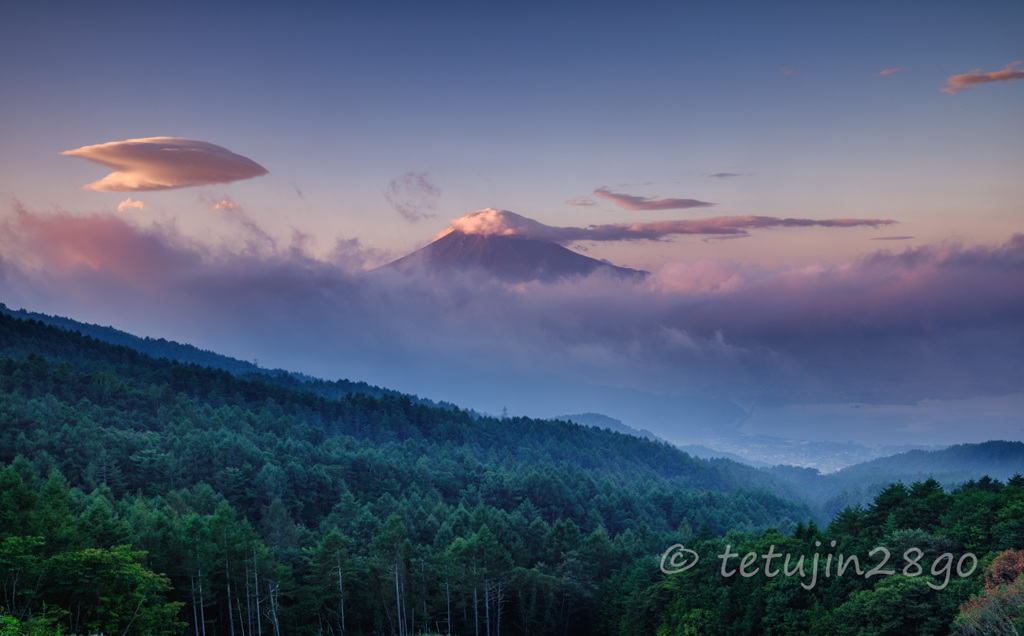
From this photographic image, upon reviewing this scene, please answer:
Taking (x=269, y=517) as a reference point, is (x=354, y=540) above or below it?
below

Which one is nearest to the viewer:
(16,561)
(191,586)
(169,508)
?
(16,561)

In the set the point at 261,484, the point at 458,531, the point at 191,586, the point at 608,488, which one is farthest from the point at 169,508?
the point at 608,488

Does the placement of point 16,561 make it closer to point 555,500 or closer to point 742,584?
point 742,584

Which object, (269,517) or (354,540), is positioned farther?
(269,517)

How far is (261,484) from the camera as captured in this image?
6619 centimetres

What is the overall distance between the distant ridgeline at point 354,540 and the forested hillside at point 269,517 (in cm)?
19

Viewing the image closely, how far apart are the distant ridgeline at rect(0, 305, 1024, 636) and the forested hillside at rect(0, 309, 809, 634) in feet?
0.62

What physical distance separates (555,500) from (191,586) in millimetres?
54797

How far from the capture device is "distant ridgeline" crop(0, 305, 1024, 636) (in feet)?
106

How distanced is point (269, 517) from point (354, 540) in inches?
415

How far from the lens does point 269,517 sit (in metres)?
59.9

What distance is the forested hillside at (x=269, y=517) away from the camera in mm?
34219

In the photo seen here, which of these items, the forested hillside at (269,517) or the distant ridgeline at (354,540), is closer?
the distant ridgeline at (354,540)

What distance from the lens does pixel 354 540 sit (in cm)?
5428
